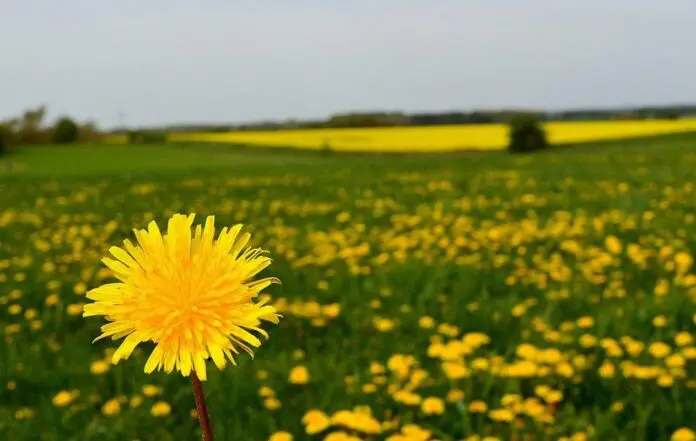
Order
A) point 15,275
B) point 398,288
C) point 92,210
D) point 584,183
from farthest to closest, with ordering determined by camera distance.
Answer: point 584,183, point 92,210, point 15,275, point 398,288

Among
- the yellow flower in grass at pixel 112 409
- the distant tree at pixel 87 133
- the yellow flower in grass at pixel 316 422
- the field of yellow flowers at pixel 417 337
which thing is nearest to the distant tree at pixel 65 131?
the distant tree at pixel 87 133

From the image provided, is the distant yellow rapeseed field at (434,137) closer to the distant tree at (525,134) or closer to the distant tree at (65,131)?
the distant tree at (525,134)

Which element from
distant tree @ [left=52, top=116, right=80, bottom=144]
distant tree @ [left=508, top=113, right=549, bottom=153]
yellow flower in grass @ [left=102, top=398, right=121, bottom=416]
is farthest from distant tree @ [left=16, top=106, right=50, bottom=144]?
yellow flower in grass @ [left=102, top=398, right=121, bottom=416]

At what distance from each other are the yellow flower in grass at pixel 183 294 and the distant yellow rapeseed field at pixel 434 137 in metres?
26.8

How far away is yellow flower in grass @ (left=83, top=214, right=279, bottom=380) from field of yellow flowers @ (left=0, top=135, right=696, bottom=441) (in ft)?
5.21

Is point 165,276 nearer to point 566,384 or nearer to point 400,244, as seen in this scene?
point 566,384

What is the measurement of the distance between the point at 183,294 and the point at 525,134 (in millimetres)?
26666

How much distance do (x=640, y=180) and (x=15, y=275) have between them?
8164 mm

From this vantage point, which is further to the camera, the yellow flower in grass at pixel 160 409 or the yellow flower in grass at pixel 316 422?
the yellow flower in grass at pixel 160 409

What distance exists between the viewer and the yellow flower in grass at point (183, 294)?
1.67ft

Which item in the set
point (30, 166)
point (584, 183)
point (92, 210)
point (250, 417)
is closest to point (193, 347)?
point (250, 417)

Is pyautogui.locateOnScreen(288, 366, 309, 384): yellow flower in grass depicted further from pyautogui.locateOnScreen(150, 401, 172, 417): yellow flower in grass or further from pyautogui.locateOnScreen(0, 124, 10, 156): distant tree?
pyautogui.locateOnScreen(0, 124, 10, 156): distant tree

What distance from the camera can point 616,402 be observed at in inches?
99.8

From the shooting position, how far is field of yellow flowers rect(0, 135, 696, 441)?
2441mm
